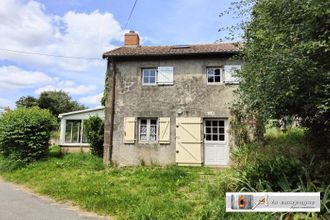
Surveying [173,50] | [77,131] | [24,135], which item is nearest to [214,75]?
[173,50]

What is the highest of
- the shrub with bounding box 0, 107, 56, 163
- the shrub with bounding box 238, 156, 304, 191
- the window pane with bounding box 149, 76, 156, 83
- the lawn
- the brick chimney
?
the brick chimney

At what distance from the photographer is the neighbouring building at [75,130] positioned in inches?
679

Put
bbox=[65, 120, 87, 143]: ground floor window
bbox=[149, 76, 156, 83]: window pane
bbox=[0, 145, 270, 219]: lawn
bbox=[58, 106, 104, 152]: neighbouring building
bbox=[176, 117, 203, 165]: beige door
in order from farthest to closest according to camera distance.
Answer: bbox=[65, 120, 87, 143]: ground floor window < bbox=[58, 106, 104, 152]: neighbouring building < bbox=[149, 76, 156, 83]: window pane < bbox=[176, 117, 203, 165]: beige door < bbox=[0, 145, 270, 219]: lawn

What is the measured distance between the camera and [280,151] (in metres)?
9.92

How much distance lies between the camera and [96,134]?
51.3 feet

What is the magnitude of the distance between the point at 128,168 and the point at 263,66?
8400 millimetres

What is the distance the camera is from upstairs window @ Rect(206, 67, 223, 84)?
13.8m

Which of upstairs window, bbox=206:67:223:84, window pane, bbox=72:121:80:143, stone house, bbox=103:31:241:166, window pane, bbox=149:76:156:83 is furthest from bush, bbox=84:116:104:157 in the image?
upstairs window, bbox=206:67:223:84

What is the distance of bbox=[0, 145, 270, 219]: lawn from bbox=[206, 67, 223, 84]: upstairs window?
3.76 metres

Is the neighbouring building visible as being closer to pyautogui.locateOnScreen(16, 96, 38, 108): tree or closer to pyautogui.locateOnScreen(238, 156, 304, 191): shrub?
pyautogui.locateOnScreen(238, 156, 304, 191): shrub

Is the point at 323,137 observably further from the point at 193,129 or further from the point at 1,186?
the point at 1,186

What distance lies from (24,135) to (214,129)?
8.62 m

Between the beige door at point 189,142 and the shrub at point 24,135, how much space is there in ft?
21.5

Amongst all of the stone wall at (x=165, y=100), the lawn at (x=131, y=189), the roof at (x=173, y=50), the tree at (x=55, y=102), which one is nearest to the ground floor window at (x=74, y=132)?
the lawn at (x=131, y=189)
